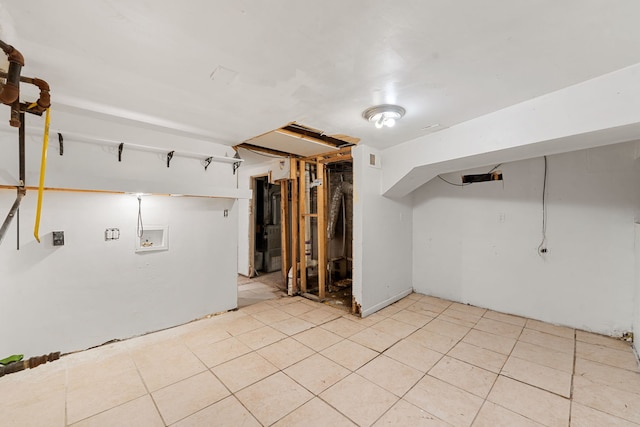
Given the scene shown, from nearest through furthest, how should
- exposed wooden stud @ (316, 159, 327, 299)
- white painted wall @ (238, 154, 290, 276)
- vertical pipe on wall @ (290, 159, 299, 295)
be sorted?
1. exposed wooden stud @ (316, 159, 327, 299)
2. vertical pipe on wall @ (290, 159, 299, 295)
3. white painted wall @ (238, 154, 290, 276)

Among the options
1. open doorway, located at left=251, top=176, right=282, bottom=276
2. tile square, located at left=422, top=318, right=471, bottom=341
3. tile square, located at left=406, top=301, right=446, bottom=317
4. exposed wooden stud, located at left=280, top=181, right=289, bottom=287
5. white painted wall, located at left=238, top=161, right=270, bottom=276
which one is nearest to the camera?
tile square, located at left=422, top=318, right=471, bottom=341

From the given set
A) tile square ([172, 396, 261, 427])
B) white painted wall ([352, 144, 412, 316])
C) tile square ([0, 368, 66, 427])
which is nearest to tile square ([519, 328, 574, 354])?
white painted wall ([352, 144, 412, 316])

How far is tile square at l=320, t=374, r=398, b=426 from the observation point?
161cm

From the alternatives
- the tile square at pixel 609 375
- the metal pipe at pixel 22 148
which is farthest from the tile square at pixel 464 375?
the metal pipe at pixel 22 148

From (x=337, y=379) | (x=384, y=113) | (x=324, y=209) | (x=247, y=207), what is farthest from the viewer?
(x=247, y=207)

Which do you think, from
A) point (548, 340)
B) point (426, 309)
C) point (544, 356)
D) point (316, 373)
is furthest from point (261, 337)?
point (548, 340)

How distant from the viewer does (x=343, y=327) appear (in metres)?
2.88

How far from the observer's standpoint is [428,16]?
1147 millimetres

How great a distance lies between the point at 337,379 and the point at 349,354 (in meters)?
0.39

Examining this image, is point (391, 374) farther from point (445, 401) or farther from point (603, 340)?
point (603, 340)

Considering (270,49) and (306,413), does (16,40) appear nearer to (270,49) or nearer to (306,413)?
(270,49)

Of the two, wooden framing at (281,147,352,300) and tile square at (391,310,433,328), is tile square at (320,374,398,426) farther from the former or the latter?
wooden framing at (281,147,352,300)

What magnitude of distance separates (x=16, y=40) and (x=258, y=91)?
4.08ft

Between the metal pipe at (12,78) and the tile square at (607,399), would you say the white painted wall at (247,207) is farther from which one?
the tile square at (607,399)
